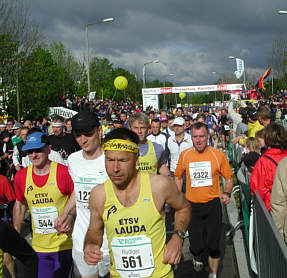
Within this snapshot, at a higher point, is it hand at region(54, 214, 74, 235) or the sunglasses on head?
the sunglasses on head

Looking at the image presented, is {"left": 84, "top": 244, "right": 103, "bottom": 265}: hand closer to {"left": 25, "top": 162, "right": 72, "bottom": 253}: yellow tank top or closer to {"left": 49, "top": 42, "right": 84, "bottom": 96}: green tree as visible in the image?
{"left": 25, "top": 162, "right": 72, "bottom": 253}: yellow tank top

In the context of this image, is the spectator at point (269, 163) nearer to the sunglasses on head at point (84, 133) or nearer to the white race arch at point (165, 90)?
the sunglasses on head at point (84, 133)

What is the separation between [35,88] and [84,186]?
17028mm

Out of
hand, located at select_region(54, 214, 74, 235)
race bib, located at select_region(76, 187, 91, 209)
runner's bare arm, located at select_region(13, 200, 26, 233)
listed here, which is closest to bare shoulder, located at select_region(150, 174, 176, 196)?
race bib, located at select_region(76, 187, 91, 209)

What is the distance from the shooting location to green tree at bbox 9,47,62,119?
57.2 feet

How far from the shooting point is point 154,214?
2348 millimetres

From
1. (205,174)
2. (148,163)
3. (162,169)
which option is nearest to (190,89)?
(162,169)

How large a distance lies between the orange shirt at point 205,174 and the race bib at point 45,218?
2.06 meters

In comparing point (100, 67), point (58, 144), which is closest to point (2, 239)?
point (58, 144)

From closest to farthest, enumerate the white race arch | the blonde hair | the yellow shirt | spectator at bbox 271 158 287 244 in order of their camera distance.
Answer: spectator at bbox 271 158 287 244 → the blonde hair → the yellow shirt → the white race arch

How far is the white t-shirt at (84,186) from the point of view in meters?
3.38

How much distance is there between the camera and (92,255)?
7.79ft

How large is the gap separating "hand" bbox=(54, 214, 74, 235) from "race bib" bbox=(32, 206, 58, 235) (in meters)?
0.21

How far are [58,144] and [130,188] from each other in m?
4.56
